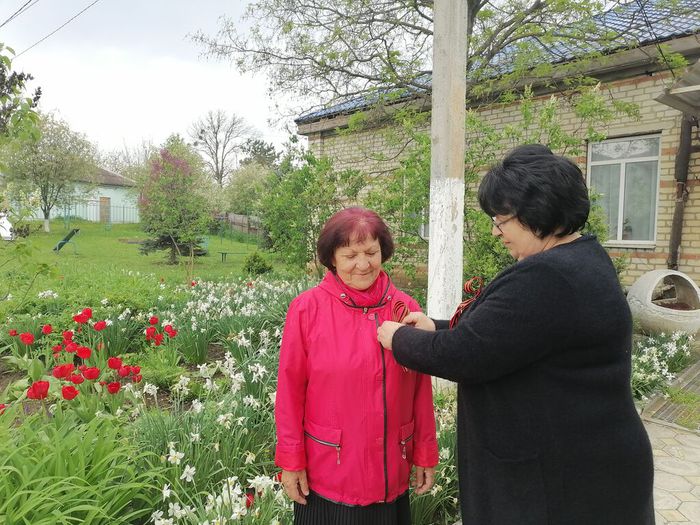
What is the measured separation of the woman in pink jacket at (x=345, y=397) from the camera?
5.52 feet

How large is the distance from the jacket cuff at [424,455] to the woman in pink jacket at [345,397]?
0.05 metres

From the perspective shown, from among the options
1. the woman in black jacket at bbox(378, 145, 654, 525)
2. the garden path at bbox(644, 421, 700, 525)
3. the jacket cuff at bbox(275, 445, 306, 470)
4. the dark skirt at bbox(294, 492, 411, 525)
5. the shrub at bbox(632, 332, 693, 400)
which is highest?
the woman in black jacket at bbox(378, 145, 654, 525)

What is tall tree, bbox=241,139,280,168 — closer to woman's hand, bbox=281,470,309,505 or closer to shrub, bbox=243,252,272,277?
shrub, bbox=243,252,272,277

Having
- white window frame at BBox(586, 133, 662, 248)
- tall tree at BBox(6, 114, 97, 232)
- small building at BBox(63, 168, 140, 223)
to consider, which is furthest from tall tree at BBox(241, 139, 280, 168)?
white window frame at BBox(586, 133, 662, 248)

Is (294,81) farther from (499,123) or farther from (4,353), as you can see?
(4,353)

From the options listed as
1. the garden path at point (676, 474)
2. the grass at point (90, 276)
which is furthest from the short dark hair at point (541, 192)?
the grass at point (90, 276)

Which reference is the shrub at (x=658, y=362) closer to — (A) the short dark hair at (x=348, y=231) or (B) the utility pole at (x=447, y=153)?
(B) the utility pole at (x=447, y=153)

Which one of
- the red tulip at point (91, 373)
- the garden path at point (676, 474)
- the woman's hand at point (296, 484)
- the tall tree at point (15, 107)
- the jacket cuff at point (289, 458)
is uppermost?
the tall tree at point (15, 107)

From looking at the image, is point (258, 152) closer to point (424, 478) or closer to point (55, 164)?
point (55, 164)

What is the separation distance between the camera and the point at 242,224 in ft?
112

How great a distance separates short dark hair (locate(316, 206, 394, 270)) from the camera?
179 cm

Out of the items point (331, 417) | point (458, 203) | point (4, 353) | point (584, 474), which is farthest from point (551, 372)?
point (4, 353)

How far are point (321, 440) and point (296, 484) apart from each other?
18cm

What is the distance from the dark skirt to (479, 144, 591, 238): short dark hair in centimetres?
107
